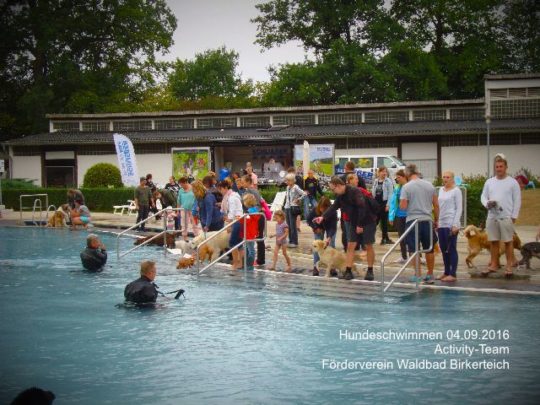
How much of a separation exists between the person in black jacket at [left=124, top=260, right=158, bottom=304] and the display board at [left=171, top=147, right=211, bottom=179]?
26025 millimetres

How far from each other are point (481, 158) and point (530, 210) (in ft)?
45.3

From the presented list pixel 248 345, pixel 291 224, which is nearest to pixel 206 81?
pixel 291 224

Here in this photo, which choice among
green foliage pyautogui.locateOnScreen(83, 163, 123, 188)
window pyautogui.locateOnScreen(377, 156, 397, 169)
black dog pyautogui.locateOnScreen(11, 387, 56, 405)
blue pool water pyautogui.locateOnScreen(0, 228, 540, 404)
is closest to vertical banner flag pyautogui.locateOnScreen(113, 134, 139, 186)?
green foliage pyautogui.locateOnScreen(83, 163, 123, 188)

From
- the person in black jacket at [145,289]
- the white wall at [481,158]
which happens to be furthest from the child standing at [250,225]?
the white wall at [481,158]

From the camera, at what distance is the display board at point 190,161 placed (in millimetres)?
40594

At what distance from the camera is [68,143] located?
47.0 metres

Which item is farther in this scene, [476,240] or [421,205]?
[476,240]

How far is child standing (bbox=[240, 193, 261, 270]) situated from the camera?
59.7ft

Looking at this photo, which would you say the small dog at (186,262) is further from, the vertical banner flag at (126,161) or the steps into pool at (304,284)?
the vertical banner flag at (126,161)

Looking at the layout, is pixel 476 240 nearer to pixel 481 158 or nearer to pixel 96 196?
pixel 481 158

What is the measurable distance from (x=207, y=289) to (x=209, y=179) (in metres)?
4.77

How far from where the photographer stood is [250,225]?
60.2 ft

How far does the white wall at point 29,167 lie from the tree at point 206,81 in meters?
46.3

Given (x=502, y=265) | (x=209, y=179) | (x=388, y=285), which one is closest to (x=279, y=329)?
(x=388, y=285)
